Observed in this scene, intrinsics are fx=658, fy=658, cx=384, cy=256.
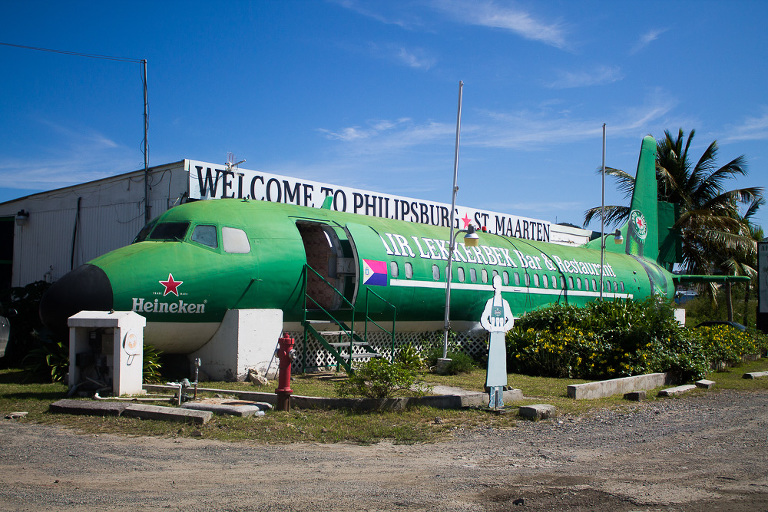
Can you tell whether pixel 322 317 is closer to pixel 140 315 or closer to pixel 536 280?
pixel 140 315

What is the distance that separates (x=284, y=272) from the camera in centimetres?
1407

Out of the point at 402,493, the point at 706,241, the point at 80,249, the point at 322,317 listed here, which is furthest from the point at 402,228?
the point at 706,241

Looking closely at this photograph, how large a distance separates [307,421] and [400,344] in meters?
8.47

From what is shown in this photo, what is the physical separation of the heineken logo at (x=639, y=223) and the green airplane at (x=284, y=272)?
8930 millimetres

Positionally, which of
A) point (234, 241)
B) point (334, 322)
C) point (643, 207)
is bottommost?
point (334, 322)

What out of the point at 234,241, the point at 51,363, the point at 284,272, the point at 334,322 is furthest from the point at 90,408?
the point at 334,322

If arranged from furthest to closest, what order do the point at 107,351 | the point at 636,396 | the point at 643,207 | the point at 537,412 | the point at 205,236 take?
the point at 643,207 < the point at 205,236 < the point at 636,396 < the point at 107,351 < the point at 537,412

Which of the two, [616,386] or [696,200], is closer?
[616,386]

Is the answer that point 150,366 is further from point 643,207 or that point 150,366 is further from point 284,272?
point 643,207

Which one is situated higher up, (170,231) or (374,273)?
(170,231)

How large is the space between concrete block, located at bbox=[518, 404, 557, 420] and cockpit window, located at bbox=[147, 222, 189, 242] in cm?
731

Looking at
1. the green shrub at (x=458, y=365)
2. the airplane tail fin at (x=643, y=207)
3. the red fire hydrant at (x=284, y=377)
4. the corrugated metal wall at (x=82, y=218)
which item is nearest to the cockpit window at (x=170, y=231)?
the corrugated metal wall at (x=82, y=218)

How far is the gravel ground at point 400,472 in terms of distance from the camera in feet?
18.6

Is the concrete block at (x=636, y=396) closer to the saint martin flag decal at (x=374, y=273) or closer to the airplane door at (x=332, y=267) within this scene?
the saint martin flag decal at (x=374, y=273)
